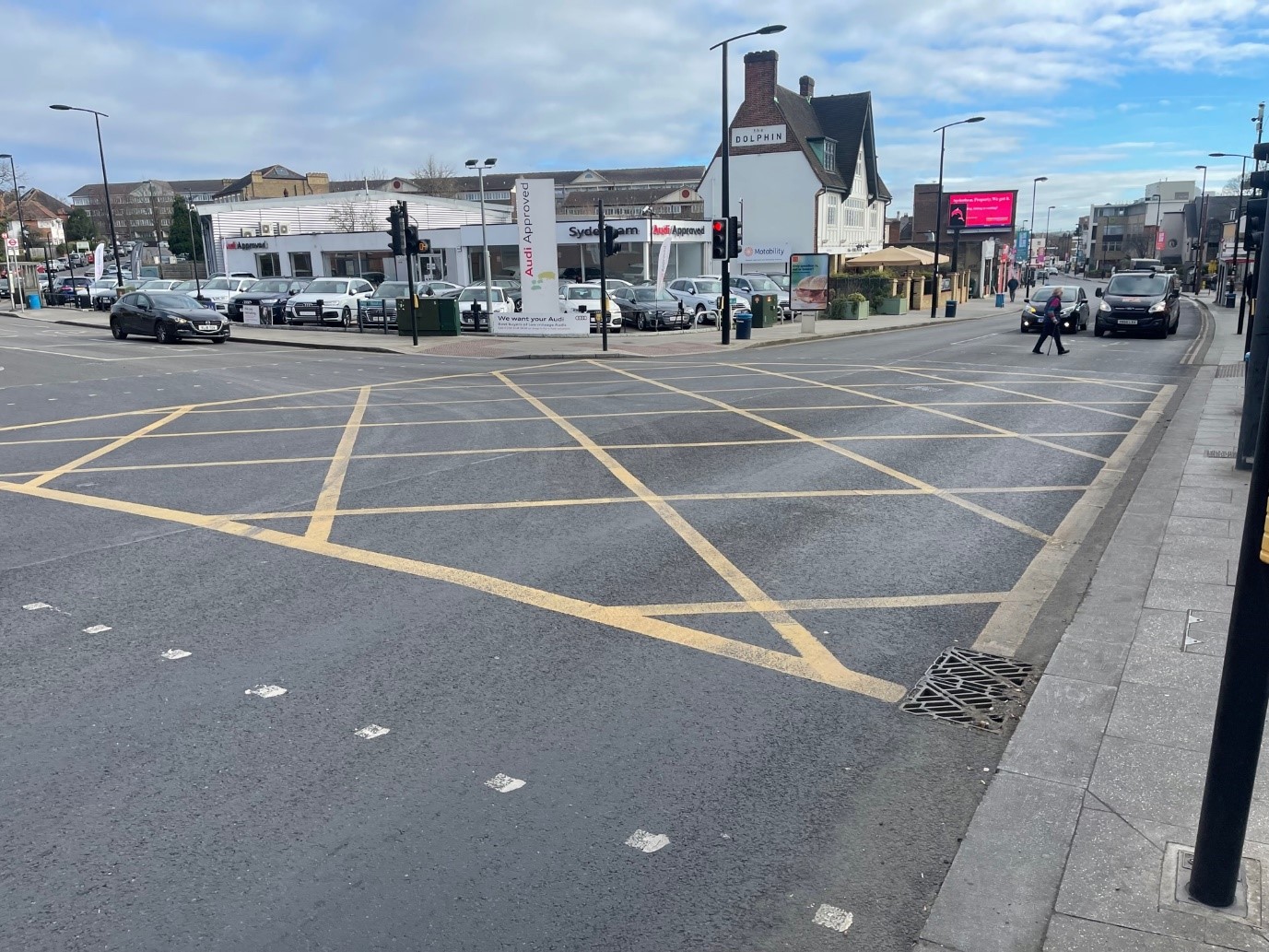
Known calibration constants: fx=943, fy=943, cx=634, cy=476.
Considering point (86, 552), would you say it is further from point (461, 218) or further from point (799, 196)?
point (461, 218)

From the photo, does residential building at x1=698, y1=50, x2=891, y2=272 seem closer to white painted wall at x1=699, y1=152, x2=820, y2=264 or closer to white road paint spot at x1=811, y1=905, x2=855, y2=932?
white painted wall at x1=699, y1=152, x2=820, y2=264

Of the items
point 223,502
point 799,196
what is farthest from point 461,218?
point 223,502

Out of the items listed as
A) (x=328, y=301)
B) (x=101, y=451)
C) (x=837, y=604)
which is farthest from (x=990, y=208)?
(x=837, y=604)

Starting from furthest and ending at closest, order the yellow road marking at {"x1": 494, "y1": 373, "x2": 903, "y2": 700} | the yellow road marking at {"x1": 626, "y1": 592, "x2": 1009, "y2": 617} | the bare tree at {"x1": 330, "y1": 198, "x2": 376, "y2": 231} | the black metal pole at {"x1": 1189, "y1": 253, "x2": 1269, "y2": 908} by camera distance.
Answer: the bare tree at {"x1": 330, "y1": 198, "x2": 376, "y2": 231} → the yellow road marking at {"x1": 626, "y1": 592, "x2": 1009, "y2": 617} → the yellow road marking at {"x1": 494, "y1": 373, "x2": 903, "y2": 700} → the black metal pole at {"x1": 1189, "y1": 253, "x2": 1269, "y2": 908}

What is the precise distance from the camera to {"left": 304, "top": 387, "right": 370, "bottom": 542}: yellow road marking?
8164 mm

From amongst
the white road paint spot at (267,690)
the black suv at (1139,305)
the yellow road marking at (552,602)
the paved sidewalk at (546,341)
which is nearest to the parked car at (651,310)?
the paved sidewalk at (546,341)

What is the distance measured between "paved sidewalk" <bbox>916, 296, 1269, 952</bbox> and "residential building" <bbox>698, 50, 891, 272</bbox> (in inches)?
1917

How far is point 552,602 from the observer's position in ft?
20.9

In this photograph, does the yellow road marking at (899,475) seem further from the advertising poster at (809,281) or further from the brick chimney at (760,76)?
the brick chimney at (760,76)

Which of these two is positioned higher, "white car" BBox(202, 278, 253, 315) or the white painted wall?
the white painted wall

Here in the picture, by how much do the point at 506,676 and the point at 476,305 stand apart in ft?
A: 93.3

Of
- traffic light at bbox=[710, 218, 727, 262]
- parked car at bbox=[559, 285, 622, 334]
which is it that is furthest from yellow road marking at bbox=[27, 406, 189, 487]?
parked car at bbox=[559, 285, 622, 334]

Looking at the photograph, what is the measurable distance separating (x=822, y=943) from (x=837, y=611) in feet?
10.4

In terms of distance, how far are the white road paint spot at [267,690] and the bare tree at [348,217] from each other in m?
62.9
